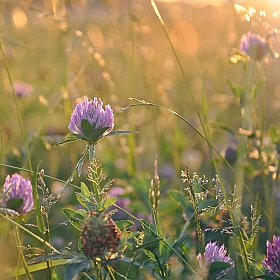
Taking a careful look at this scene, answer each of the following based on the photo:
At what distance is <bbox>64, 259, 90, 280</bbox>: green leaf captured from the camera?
617 millimetres

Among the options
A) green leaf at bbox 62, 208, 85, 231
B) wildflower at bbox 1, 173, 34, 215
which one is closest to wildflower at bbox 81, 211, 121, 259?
green leaf at bbox 62, 208, 85, 231

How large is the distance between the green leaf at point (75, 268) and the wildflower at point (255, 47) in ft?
2.53

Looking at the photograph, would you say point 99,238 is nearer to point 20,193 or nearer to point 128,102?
point 20,193

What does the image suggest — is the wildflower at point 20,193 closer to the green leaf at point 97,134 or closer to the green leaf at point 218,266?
the green leaf at point 97,134

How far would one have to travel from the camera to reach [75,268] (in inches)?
24.7

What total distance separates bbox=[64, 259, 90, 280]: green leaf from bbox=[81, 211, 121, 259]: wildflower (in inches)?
0.4

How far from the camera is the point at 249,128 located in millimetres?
1334

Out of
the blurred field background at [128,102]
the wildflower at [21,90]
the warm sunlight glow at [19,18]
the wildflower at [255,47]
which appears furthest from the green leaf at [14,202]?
the wildflower at [21,90]

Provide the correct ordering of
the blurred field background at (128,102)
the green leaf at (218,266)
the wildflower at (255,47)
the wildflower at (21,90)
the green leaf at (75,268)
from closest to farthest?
the green leaf at (75,268) → the green leaf at (218,266) → the wildflower at (255,47) → the blurred field background at (128,102) → the wildflower at (21,90)

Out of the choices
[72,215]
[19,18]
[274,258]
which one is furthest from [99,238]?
[19,18]

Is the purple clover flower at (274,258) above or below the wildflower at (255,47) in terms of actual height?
below

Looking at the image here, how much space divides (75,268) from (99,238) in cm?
5

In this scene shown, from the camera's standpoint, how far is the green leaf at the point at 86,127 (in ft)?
2.55

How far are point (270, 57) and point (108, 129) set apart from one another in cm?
66
